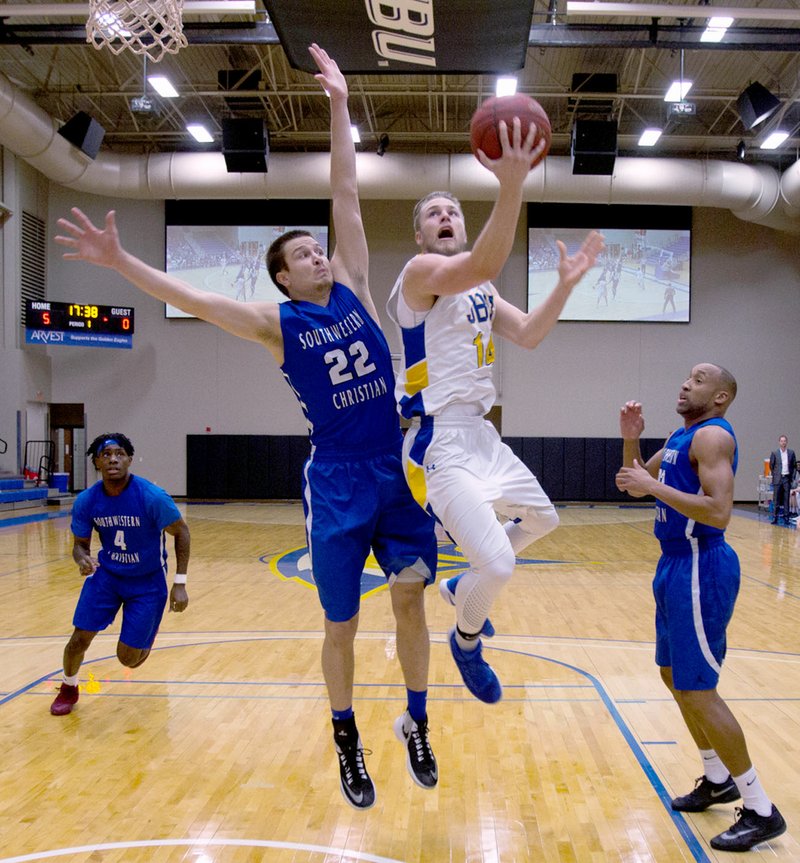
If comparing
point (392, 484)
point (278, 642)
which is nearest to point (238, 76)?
point (278, 642)

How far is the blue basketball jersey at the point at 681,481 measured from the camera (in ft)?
12.6

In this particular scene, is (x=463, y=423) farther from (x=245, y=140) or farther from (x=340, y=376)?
(x=245, y=140)

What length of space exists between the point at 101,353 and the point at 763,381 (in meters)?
16.8

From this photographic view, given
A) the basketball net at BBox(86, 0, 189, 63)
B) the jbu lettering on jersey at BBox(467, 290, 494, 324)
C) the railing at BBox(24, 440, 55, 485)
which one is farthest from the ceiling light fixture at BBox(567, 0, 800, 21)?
the railing at BBox(24, 440, 55, 485)

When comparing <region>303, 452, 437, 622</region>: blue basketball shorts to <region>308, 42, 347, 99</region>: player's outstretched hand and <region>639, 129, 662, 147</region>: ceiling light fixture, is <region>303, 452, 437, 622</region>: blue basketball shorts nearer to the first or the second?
<region>308, 42, 347, 99</region>: player's outstretched hand

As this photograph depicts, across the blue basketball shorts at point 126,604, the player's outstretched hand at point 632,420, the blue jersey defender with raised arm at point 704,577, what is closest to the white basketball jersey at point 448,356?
the blue jersey defender with raised arm at point 704,577

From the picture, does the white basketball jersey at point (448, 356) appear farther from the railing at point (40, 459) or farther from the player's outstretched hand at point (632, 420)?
the railing at point (40, 459)

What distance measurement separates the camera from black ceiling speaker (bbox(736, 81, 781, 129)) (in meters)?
14.4

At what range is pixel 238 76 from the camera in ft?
57.4

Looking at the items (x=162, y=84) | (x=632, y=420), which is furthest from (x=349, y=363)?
(x=162, y=84)

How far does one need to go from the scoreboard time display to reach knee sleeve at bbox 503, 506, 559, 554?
1749 centimetres

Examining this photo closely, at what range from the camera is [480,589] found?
10.4 feet

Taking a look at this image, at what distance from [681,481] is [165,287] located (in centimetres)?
243

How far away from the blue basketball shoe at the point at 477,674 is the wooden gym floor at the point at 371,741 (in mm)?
756
